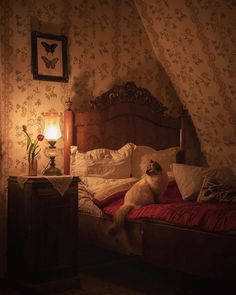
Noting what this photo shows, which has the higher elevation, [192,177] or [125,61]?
[125,61]

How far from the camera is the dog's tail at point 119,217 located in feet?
10.6

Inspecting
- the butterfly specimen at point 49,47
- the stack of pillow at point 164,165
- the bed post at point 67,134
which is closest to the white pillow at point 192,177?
the stack of pillow at point 164,165

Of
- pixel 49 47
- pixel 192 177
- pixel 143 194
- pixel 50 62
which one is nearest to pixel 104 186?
pixel 143 194

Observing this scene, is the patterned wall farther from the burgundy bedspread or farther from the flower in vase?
the flower in vase

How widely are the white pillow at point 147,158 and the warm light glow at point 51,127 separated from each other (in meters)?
0.86

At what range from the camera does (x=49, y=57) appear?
3992 millimetres

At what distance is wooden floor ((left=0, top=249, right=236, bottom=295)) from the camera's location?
2963 mm

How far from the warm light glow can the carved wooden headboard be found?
31cm

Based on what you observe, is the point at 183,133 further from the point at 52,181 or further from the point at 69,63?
the point at 52,181

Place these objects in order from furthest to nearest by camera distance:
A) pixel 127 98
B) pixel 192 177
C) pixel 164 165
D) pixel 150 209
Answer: pixel 127 98, pixel 164 165, pixel 192 177, pixel 150 209

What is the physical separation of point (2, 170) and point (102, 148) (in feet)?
3.12

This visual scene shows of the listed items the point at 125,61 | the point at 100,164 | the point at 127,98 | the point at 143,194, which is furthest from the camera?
the point at 125,61

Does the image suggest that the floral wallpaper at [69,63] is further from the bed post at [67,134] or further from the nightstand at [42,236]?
the nightstand at [42,236]

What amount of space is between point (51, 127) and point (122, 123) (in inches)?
34.8
